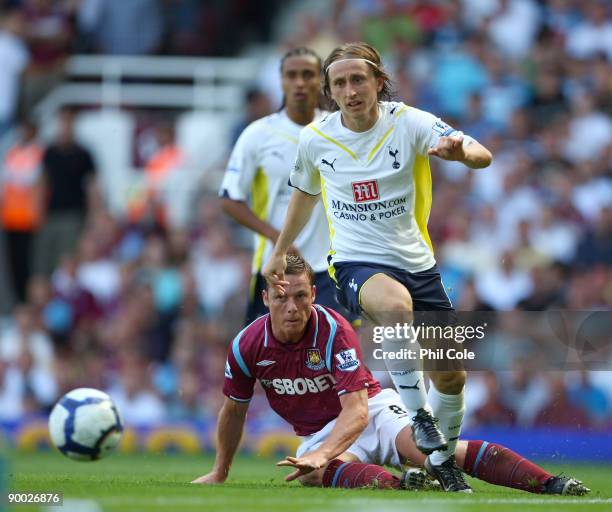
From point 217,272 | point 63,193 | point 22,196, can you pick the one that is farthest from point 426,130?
point 22,196

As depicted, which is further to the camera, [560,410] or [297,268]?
[560,410]

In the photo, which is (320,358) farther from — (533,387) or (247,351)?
(533,387)

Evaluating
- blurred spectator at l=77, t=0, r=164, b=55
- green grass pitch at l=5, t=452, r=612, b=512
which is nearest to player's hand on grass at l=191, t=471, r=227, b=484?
green grass pitch at l=5, t=452, r=612, b=512

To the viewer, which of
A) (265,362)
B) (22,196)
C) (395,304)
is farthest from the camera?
(22,196)

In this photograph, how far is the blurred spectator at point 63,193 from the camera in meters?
A: 18.8

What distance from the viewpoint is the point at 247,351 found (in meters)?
9.28

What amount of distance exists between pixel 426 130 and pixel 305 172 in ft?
3.03

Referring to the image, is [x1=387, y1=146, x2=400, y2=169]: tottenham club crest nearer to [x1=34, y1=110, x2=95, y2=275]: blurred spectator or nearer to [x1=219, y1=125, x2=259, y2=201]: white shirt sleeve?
[x1=219, y1=125, x2=259, y2=201]: white shirt sleeve

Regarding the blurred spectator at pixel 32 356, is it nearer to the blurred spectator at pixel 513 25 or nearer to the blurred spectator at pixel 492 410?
the blurred spectator at pixel 492 410

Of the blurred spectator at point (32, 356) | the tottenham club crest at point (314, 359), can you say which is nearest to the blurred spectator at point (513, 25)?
the blurred spectator at point (32, 356)

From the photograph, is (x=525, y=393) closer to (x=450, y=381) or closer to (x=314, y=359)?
(x=450, y=381)

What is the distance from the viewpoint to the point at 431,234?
54.2ft

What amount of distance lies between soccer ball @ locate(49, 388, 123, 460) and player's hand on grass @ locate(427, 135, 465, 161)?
2.99 metres

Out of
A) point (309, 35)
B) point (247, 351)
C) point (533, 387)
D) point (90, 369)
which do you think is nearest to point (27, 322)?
point (90, 369)
